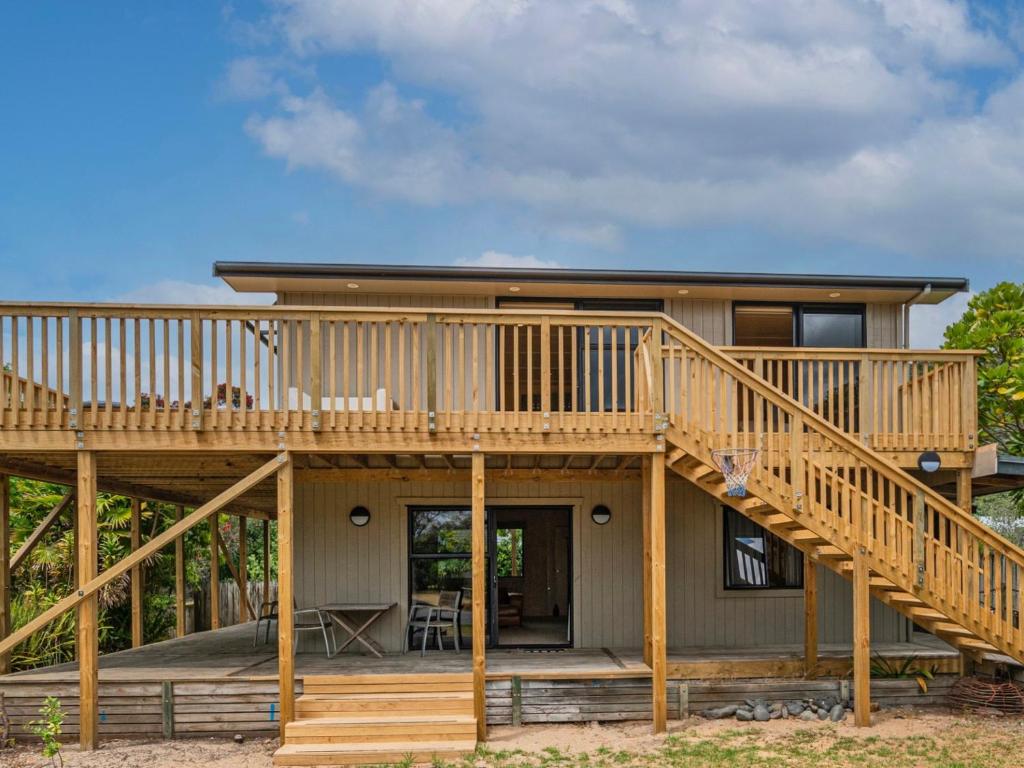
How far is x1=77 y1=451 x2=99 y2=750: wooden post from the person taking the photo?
8.73m

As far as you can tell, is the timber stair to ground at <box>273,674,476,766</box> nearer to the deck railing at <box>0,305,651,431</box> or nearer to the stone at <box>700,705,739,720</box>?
the stone at <box>700,705,739,720</box>

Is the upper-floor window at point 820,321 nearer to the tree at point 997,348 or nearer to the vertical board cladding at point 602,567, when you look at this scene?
the tree at point 997,348

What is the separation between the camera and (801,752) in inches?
322

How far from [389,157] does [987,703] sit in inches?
1292

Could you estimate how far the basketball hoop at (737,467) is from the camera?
8.68 metres

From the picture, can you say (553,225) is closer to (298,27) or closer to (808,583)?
(298,27)

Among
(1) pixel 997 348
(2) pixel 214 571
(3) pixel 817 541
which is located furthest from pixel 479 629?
(1) pixel 997 348

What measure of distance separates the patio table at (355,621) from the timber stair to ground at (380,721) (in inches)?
58.4

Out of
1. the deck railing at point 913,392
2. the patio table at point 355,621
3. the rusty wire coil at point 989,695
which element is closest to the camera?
the rusty wire coil at point 989,695

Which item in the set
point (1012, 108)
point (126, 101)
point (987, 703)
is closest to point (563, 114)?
point (126, 101)

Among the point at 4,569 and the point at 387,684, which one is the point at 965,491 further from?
the point at 4,569

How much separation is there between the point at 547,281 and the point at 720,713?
221 inches

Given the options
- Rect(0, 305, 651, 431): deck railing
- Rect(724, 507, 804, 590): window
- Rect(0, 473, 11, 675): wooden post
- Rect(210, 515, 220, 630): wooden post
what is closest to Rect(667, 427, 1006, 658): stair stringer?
Rect(0, 305, 651, 431): deck railing

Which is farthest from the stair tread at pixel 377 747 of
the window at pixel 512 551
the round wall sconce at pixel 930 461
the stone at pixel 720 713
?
the window at pixel 512 551
